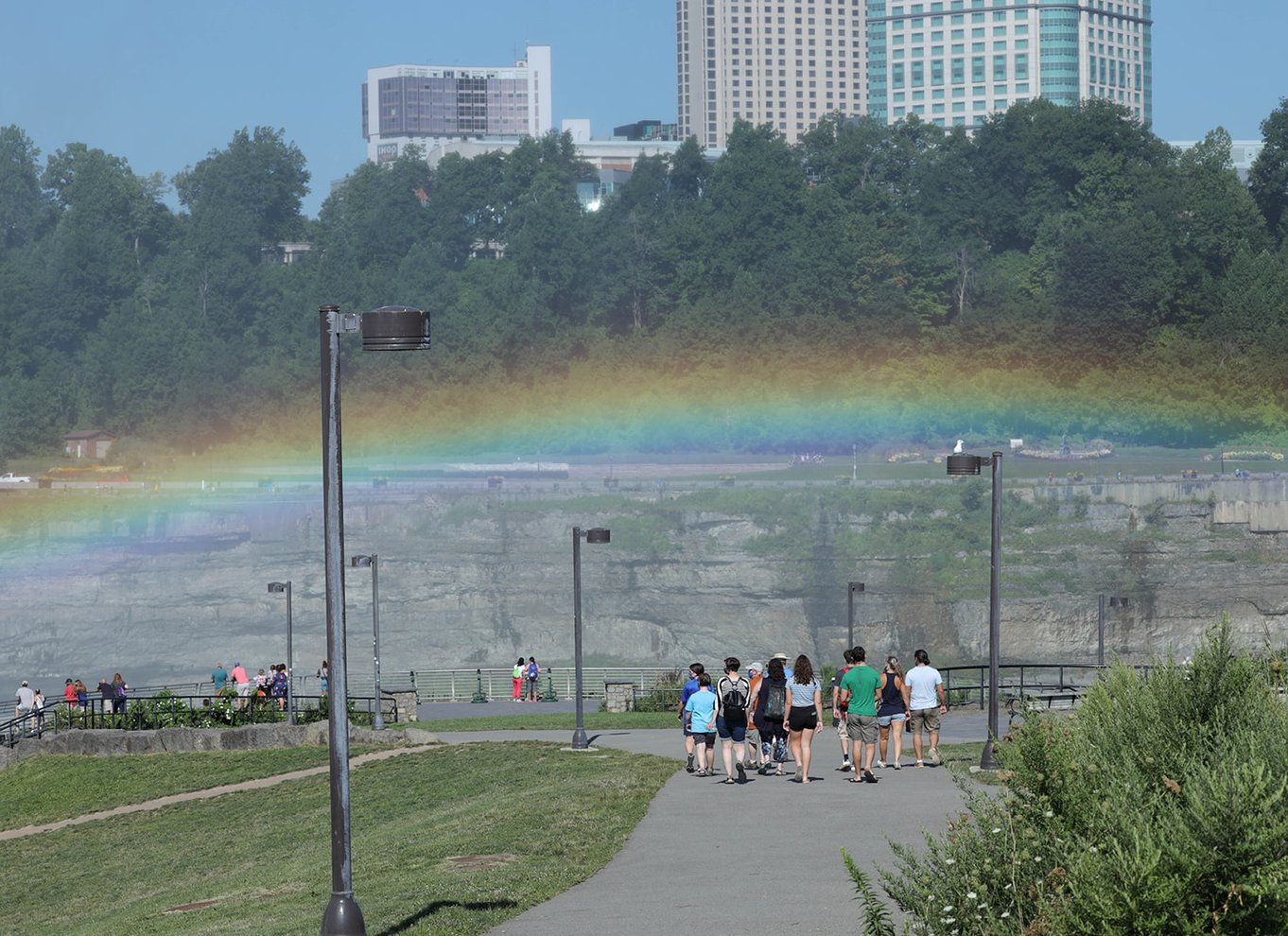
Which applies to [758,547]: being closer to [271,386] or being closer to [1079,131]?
[271,386]

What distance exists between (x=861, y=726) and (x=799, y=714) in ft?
2.65

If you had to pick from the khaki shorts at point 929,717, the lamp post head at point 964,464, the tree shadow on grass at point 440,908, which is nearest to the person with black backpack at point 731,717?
the khaki shorts at point 929,717

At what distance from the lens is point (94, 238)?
170 meters

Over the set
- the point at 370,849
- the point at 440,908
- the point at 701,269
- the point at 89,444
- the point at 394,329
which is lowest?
the point at 370,849

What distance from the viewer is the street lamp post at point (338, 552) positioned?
1365 cm

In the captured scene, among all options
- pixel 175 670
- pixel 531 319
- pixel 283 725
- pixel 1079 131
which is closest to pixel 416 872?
pixel 283 725

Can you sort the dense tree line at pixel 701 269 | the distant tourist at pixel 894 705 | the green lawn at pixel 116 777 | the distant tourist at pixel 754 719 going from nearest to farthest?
the distant tourist at pixel 894 705, the distant tourist at pixel 754 719, the green lawn at pixel 116 777, the dense tree line at pixel 701 269

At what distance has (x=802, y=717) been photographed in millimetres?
22688

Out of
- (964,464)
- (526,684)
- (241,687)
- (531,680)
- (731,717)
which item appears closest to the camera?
(731,717)

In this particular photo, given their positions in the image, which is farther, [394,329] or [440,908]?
[440,908]

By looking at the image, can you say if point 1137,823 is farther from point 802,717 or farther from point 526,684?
point 526,684

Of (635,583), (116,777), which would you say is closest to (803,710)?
(116,777)

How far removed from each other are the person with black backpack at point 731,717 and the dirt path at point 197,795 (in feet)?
28.4

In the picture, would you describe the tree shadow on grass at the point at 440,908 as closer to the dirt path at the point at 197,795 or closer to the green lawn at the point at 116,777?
the dirt path at the point at 197,795
